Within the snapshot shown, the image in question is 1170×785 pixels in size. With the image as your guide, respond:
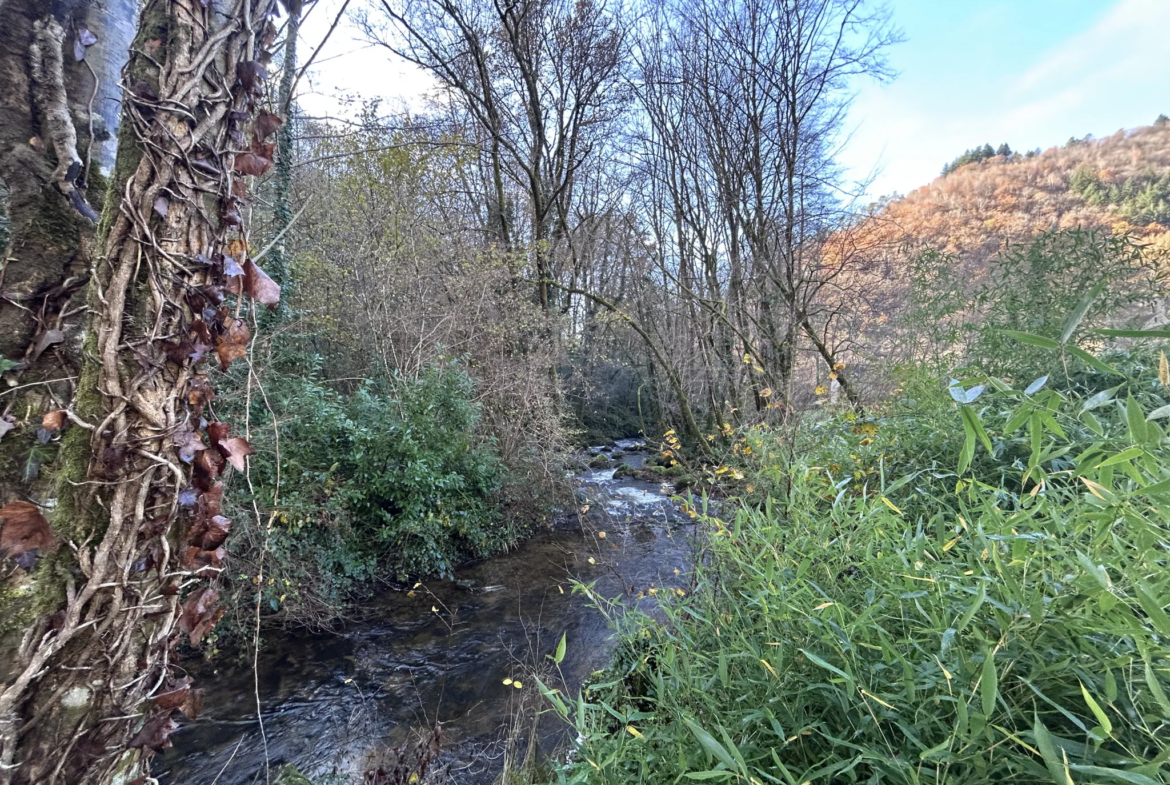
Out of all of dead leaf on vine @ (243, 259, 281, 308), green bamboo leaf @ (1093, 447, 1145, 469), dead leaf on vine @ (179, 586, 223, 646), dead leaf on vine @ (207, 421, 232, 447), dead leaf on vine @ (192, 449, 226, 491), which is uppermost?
dead leaf on vine @ (243, 259, 281, 308)

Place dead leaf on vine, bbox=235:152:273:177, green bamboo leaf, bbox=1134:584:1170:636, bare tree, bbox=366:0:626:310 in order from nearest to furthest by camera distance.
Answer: green bamboo leaf, bbox=1134:584:1170:636, dead leaf on vine, bbox=235:152:273:177, bare tree, bbox=366:0:626:310

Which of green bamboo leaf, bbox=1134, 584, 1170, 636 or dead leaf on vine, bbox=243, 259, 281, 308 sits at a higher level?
dead leaf on vine, bbox=243, 259, 281, 308

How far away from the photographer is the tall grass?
0.81m

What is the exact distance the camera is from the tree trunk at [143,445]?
81 centimetres

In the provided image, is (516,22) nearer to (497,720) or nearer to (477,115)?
(477,115)

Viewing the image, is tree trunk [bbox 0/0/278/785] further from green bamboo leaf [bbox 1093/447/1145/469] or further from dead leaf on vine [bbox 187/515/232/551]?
green bamboo leaf [bbox 1093/447/1145/469]

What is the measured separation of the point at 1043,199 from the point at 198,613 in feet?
29.3

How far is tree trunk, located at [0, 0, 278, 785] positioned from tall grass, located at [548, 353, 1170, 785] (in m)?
1.15

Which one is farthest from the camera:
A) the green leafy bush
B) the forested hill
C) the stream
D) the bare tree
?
the bare tree

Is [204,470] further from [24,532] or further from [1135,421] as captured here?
[1135,421]

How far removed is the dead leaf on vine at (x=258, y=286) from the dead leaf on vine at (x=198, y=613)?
→ 0.63m

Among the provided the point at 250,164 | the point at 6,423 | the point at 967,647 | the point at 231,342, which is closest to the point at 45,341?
the point at 6,423

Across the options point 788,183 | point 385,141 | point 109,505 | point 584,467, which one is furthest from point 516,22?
point 109,505

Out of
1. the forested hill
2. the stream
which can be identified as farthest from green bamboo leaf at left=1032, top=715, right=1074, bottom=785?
the forested hill
